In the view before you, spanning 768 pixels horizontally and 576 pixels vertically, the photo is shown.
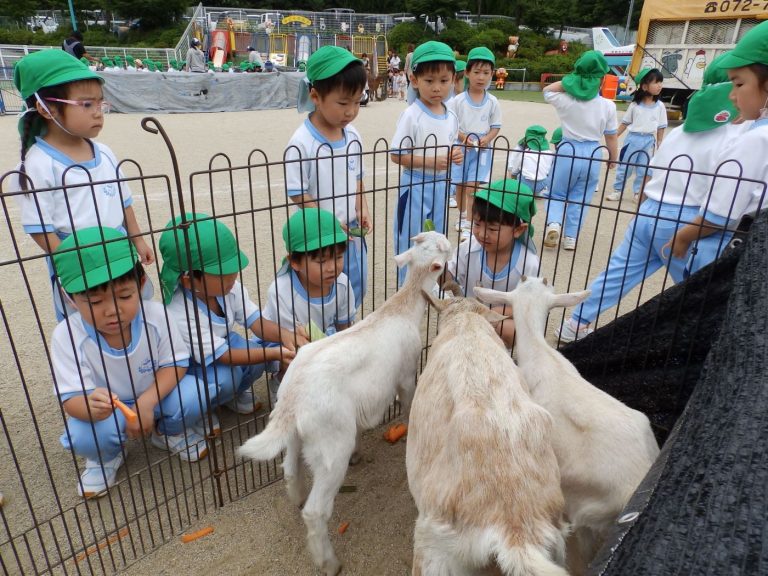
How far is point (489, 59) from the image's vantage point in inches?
239

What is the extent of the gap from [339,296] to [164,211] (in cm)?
489

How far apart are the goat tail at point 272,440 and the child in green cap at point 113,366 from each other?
559 mm

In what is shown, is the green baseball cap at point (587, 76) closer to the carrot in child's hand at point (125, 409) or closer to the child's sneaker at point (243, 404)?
the child's sneaker at point (243, 404)

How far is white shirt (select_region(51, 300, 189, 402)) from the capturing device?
2467 millimetres

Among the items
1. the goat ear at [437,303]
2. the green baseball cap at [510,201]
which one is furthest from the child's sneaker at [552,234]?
the goat ear at [437,303]

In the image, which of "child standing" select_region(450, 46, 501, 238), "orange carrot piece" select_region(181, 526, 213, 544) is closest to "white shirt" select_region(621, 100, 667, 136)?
"child standing" select_region(450, 46, 501, 238)

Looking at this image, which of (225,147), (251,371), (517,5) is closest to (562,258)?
(251,371)

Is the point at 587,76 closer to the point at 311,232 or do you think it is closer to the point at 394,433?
the point at 311,232

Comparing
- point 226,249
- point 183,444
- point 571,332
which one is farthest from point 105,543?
point 571,332

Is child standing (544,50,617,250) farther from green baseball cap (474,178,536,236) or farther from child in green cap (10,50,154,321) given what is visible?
child in green cap (10,50,154,321)

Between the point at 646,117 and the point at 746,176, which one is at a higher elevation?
the point at 746,176

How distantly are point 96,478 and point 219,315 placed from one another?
1077 millimetres

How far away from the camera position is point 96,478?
270cm

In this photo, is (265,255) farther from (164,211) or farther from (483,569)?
(483,569)
